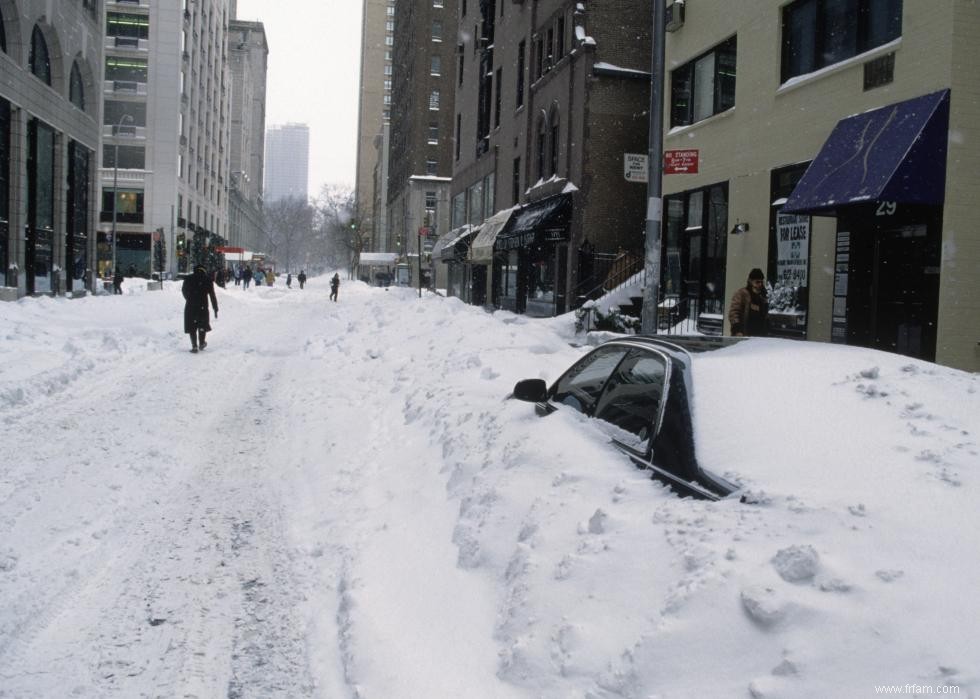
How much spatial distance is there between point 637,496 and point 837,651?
1536 millimetres

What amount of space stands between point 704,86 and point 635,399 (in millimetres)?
16480

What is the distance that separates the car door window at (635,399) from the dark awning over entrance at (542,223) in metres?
21.4

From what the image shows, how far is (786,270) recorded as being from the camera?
15.8 m

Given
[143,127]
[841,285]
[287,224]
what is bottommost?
[841,285]

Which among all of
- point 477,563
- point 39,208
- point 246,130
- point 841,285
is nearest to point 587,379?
point 477,563

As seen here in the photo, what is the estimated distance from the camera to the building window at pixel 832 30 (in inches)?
523

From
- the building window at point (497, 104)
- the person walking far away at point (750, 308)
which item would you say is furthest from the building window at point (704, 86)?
the building window at point (497, 104)

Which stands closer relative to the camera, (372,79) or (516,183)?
(516,183)

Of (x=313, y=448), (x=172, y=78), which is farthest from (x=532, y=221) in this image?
(x=172, y=78)

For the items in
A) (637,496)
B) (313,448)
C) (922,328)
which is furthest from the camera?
(922,328)

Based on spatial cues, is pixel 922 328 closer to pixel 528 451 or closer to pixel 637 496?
A: pixel 528 451

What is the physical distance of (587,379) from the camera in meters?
5.87

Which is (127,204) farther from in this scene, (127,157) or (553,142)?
(553,142)

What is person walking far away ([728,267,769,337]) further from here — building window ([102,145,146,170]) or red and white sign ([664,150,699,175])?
building window ([102,145,146,170])
